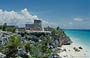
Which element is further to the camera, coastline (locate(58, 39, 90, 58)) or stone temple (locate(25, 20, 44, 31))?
stone temple (locate(25, 20, 44, 31))

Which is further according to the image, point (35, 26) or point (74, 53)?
point (35, 26)

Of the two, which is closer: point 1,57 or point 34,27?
point 1,57

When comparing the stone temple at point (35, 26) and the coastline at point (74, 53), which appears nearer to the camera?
the coastline at point (74, 53)

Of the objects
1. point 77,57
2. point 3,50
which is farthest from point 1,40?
point 77,57

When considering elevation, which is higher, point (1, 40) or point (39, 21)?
point (39, 21)

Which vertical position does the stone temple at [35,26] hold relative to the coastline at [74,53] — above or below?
above

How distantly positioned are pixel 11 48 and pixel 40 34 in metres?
20.9

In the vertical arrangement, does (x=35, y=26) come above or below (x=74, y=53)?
above

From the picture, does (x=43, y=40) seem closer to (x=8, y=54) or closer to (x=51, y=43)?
(x=51, y=43)

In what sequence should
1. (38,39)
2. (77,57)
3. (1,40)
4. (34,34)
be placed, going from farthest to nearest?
(34,34)
(38,39)
(77,57)
(1,40)

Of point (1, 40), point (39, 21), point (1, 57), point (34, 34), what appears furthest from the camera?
point (39, 21)

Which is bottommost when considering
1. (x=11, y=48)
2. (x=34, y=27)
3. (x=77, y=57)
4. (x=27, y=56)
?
(x=77, y=57)

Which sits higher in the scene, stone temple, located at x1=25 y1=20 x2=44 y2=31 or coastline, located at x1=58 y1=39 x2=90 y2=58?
stone temple, located at x1=25 y1=20 x2=44 y2=31

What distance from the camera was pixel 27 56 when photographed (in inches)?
925
